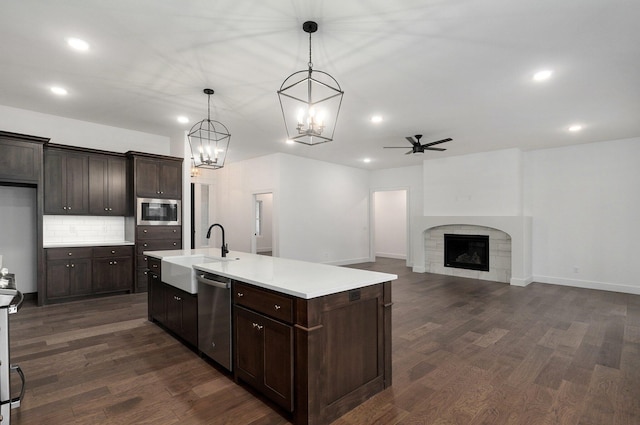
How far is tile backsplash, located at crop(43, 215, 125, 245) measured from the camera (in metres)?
5.17

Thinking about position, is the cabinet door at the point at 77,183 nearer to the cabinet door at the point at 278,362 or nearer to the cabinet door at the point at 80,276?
the cabinet door at the point at 80,276

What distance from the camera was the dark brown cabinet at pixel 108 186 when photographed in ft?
17.4

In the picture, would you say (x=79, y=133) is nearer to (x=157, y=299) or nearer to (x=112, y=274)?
(x=112, y=274)

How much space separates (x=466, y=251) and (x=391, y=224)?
3790 mm

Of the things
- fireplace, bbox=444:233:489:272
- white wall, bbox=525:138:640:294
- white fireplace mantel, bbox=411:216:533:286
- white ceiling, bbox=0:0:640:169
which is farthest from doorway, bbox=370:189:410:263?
white ceiling, bbox=0:0:640:169

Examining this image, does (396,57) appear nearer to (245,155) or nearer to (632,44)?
(632,44)

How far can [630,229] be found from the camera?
19.2 ft

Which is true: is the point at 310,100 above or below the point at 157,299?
above

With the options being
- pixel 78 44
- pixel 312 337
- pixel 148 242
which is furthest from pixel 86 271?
pixel 312 337

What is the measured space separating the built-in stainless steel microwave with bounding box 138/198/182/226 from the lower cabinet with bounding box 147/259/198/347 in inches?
73.4

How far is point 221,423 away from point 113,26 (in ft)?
10.2

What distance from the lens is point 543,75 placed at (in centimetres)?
343

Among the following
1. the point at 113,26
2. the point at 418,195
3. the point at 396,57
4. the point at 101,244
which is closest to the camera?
the point at 113,26

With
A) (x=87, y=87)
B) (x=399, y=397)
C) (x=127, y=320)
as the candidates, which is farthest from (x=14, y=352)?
(x=399, y=397)
